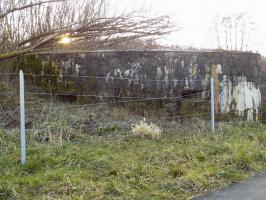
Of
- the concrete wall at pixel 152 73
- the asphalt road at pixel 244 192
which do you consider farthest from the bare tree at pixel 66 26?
→ the asphalt road at pixel 244 192

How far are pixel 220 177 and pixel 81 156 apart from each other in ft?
5.88

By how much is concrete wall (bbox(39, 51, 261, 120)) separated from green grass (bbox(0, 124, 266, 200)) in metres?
1.87

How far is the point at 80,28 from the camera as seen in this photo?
7.14m

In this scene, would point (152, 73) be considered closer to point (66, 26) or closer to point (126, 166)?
point (66, 26)

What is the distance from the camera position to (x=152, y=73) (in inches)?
356

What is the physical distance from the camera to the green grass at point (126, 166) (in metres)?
4.54

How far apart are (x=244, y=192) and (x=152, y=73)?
14.8 feet

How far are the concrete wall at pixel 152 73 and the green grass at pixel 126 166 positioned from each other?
187cm

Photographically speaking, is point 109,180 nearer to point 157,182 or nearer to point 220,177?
point 157,182

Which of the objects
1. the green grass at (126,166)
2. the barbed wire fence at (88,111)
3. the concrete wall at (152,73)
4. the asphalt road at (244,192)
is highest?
the concrete wall at (152,73)

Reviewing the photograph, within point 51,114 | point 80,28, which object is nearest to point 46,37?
point 80,28

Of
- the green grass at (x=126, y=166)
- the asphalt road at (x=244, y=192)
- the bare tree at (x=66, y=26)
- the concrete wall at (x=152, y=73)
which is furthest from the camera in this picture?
the concrete wall at (x=152, y=73)

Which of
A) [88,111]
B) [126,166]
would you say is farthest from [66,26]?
[126,166]

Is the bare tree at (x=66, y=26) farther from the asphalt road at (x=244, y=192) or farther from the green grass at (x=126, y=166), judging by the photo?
the asphalt road at (x=244, y=192)
